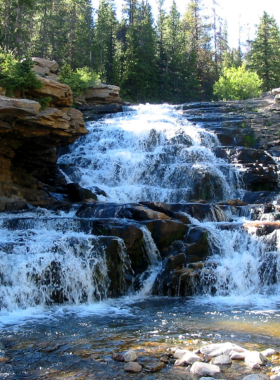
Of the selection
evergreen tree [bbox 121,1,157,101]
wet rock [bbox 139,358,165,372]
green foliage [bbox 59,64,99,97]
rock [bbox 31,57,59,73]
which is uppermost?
evergreen tree [bbox 121,1,157,101]

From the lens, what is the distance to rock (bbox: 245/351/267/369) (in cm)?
518

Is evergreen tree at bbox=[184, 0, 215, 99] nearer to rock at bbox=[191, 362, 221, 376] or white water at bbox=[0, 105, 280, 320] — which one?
white water at bbox=[0, 105, 280, 320]

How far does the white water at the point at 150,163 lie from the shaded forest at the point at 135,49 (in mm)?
18254

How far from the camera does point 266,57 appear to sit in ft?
136

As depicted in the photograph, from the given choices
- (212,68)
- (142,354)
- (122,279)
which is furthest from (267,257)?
(212,68)

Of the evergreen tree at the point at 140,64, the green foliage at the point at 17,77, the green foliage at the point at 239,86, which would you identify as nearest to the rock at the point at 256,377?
the green foliage at the point at 17,77

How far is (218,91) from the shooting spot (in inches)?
1458

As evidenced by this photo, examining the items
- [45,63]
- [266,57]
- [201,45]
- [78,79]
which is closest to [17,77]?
[45,63]

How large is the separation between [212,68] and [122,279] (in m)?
44.8

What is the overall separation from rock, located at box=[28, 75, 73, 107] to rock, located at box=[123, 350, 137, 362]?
39.3 ft

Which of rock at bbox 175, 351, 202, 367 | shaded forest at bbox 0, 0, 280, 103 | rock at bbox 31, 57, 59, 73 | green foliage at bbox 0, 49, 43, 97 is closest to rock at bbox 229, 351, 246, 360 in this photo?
rock at bbox 175, 351, 202, 367

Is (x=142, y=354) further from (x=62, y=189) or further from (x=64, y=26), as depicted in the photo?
(x=64, y=26)

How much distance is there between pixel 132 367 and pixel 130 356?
31cm

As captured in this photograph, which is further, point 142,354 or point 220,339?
point 220,339
